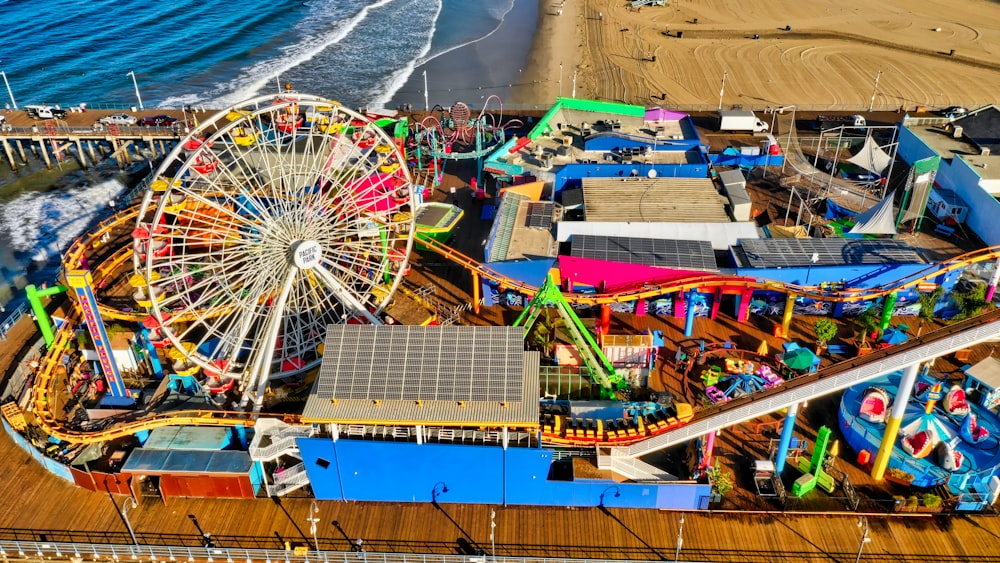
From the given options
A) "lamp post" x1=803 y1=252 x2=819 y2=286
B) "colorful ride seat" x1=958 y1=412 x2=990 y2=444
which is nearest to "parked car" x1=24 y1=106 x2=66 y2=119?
"lamp post" x1=803 y1=252 x2=819 y2=286

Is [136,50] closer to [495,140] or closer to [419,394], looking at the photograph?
[495,140]

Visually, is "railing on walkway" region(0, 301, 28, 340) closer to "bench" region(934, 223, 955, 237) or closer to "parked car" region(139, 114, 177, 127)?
"parked car" region(139, 114, 177, 127)

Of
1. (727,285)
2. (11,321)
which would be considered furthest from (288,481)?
(727,285)

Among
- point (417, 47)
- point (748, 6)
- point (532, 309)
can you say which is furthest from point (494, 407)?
point (748, 6)

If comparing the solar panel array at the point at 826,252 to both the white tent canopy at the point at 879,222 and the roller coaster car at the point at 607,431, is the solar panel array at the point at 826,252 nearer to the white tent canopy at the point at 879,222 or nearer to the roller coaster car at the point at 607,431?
the white tent canopy at the point at 879,222

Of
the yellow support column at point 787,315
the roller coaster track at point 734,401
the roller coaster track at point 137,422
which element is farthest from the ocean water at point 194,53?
the yellow support column at point 787,315
